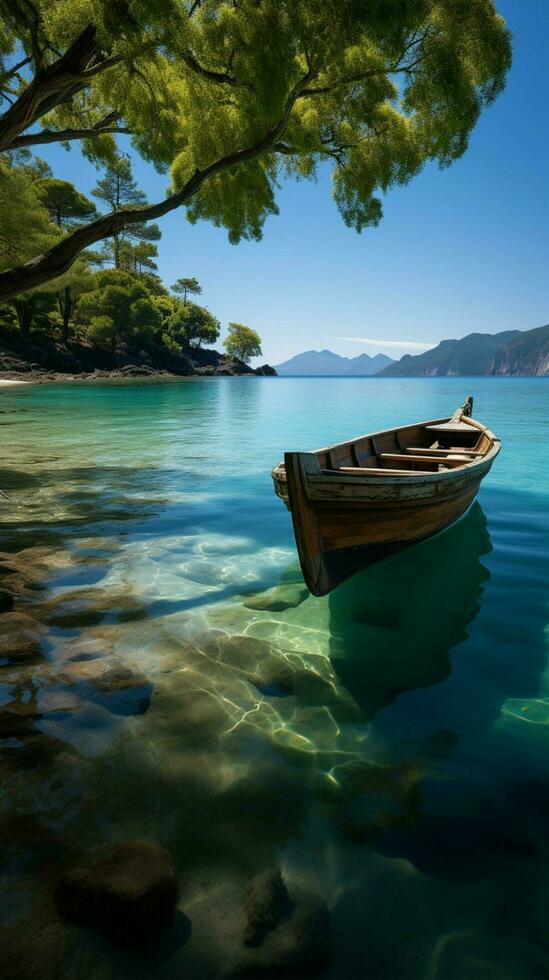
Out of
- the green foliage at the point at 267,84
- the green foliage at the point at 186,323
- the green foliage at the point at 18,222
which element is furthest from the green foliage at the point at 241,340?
the green foliage at the point at 267,84

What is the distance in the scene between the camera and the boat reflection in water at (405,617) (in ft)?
14.4

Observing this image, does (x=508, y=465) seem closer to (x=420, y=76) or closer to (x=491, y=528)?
(x=491, y=528)

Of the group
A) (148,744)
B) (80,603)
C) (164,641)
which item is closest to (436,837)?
(148,744)

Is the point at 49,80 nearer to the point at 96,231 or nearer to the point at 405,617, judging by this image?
the point at 96,231

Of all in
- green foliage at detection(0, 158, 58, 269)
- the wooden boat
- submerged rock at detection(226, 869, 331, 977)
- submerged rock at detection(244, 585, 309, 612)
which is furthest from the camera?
green foliage at detection(0, 158, 58, 269)

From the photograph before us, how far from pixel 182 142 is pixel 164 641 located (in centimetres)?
1184

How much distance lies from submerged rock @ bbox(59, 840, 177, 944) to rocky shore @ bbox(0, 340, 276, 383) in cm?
5278

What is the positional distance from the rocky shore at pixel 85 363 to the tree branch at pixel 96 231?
4488 cm

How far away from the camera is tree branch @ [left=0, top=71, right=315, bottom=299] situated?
8.30 m

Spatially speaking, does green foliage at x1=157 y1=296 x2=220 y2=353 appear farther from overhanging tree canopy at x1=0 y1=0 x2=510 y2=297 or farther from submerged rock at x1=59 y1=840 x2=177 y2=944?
submerged rock at x1=59 y1=840 x2=177 y2=944

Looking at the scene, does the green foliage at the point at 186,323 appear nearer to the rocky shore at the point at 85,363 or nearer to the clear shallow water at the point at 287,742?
the rocky shore at the point at 85,363

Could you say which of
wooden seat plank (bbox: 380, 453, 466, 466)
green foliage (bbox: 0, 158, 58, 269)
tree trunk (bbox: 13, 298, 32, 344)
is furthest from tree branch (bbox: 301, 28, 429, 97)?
tree trunk (bbox: 13, 298, 32, 344)

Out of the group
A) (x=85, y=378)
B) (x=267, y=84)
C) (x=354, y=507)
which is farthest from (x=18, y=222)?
(x=85, y=378)

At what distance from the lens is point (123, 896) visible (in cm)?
221
